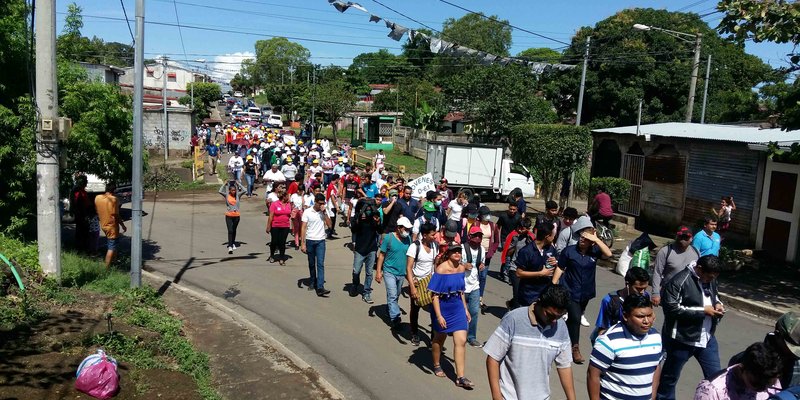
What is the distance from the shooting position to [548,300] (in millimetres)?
4406

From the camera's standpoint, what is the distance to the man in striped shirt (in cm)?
435

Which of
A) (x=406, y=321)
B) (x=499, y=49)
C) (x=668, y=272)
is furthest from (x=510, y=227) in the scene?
(x=499, y=49)

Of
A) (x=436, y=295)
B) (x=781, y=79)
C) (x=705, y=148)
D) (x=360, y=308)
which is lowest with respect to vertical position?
(x=360, y=308)

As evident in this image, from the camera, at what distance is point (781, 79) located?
13.3 metres

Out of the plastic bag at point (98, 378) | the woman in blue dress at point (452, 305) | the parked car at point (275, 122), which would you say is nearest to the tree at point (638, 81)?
the parked car at point (275, 122)

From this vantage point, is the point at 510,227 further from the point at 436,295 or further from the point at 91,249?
the point at 91,249

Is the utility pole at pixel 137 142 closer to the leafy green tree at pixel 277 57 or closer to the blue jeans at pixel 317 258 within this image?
the blue jeans at pixel 317 258

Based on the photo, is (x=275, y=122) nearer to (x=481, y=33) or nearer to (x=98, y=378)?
(x=481, y=33)

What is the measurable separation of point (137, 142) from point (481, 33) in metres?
77.8

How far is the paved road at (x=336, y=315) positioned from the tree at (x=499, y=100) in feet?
72.7

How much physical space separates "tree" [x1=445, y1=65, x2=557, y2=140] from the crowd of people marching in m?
22.9

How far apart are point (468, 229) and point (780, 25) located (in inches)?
268

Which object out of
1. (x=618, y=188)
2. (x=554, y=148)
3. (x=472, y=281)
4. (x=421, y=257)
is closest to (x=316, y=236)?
(x=421, y=257)

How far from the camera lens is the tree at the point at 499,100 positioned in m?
35.6
